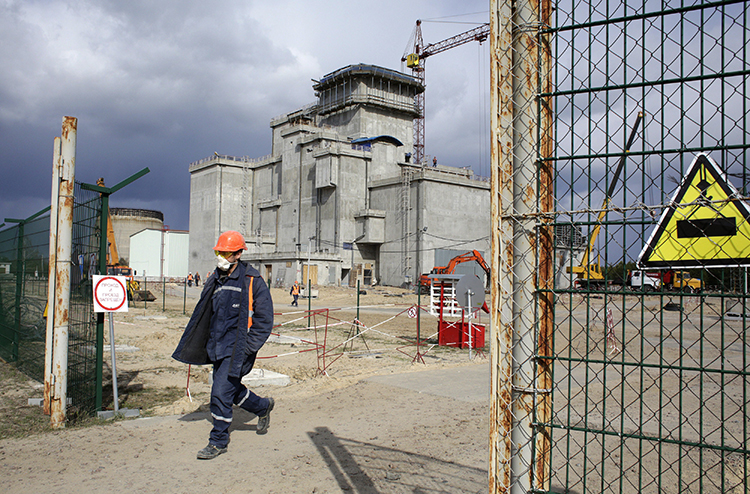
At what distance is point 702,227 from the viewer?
256 centimetres

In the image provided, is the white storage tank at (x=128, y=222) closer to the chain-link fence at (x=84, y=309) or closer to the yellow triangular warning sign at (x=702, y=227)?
the chain-link fence at (x=84, y=309)

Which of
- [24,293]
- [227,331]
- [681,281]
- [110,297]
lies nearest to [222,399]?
[227,331]

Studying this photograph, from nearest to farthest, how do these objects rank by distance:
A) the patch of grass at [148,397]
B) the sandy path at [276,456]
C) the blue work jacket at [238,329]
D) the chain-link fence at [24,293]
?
the sandy path at [276,456]
the blue work jacket at [238,329]
the patch of grass at [148,397]
the chain-link fence at [24,293]

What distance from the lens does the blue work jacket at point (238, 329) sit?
5.34 meters

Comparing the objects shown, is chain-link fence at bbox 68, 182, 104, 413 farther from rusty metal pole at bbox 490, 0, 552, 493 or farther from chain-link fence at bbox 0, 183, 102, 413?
rusty metal pole at bbox 490, 0, 552, 493

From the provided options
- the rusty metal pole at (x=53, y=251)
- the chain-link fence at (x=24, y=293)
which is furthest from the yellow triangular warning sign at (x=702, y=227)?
the chain-link fence at (x=24, y=293)

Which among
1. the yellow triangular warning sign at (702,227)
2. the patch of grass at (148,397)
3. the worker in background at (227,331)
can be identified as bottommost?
the patch of grass at (148,397)

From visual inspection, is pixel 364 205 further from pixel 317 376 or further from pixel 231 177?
pixel 317 376

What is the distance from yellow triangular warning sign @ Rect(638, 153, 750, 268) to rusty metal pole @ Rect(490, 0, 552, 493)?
536 millimetres

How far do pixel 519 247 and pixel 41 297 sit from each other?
8610 mm

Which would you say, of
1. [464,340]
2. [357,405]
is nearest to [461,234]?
[464,340]

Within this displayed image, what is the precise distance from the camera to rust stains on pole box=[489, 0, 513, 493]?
2.75m

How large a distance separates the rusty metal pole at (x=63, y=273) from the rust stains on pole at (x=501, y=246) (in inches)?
203

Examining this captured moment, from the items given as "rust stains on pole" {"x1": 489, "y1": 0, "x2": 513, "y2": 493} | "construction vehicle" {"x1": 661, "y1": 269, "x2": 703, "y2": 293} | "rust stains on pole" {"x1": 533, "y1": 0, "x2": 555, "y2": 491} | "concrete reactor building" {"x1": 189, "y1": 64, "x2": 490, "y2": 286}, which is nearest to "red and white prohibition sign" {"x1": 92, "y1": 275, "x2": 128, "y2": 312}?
"rust stains on pole" {"x1": 489, "y1": 0, "x2": 513, "y2": 493}
